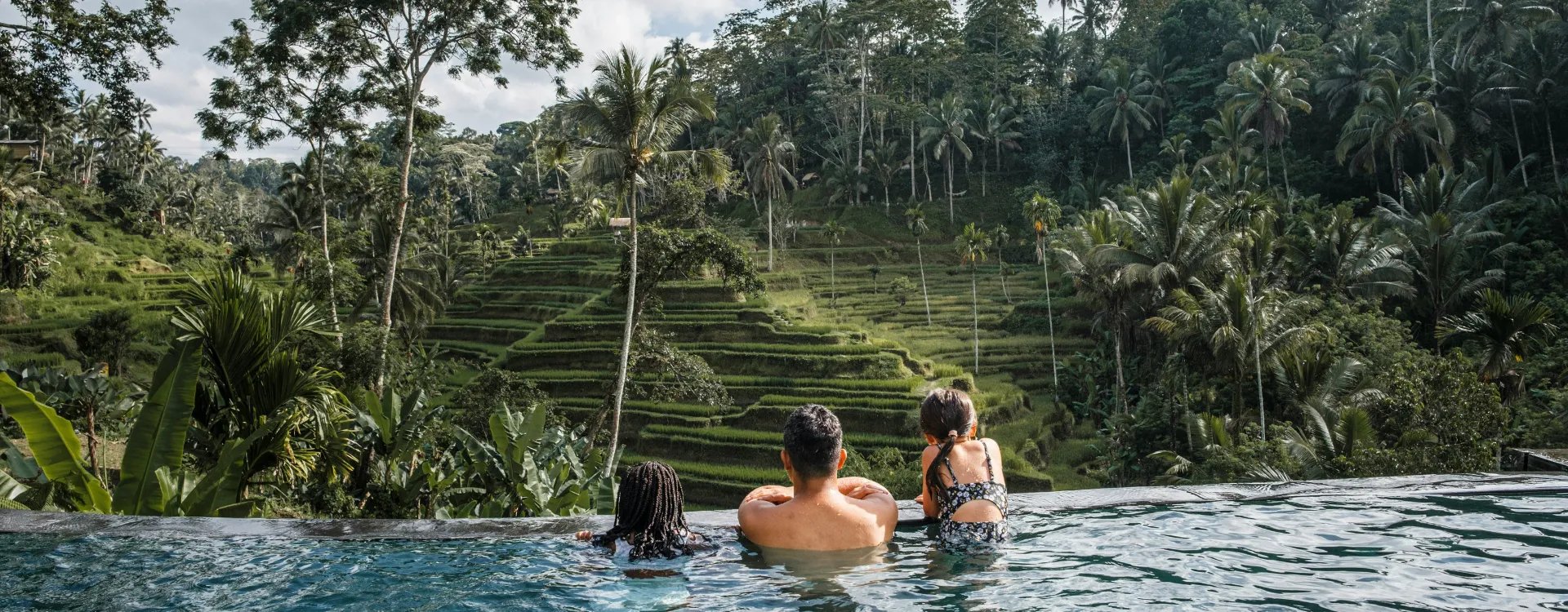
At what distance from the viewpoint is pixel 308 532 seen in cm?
585

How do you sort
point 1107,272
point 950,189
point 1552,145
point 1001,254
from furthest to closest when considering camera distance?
point 950,189, point 1001,254, point 1552,145, point 1107,272

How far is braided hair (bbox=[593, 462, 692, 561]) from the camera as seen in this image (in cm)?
502

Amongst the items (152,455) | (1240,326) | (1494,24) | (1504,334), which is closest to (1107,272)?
(1240,326)

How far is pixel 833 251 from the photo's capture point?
2040 inches

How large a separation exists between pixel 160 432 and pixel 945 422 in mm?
5708

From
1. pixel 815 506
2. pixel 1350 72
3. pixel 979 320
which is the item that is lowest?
pixel 815 506

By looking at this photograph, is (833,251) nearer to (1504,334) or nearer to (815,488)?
(1504,334)

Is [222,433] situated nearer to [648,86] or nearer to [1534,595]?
[1534,595]

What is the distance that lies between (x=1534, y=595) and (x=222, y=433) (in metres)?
9.60

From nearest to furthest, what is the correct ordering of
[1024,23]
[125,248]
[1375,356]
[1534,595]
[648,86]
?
[1534,595], [648,86], [1375,356], [125,248], [1024,23]

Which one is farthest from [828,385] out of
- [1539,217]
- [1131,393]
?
[1539,217]

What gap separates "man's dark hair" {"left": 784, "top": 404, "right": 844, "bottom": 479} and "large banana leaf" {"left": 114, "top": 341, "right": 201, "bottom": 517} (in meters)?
4.93

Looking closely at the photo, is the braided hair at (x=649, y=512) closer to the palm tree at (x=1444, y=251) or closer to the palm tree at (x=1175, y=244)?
the palm tree at (x=1175, y=244)

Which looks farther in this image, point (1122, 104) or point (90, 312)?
point (1122, 104)
